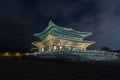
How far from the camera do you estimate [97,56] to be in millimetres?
28797

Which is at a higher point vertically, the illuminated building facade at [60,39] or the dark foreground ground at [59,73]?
the illuminated building facade at [60,39]

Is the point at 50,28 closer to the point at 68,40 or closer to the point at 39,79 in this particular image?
the point at 68,40

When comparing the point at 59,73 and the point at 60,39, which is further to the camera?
the point at 60,39

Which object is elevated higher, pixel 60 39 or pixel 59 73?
pixel 60 39

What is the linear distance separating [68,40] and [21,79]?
123ft

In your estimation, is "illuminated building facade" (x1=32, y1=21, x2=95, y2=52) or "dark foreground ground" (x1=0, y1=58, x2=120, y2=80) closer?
"dark foreground ground" (x1=0, y1=58, x2=120, y2=80)

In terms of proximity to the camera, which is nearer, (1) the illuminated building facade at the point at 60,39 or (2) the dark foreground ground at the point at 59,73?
(2) the dark foreground ground at the point at 59,73

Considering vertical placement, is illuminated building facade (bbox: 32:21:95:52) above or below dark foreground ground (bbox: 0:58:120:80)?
above

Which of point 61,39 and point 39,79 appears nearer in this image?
point 39,79

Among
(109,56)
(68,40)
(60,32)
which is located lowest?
(109,56)

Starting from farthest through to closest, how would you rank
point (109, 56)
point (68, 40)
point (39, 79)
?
1. point (68, 40)
2. point (109, 56)
3. point (39, 79)

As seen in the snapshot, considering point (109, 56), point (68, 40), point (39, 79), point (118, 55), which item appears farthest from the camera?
point (68, 40)

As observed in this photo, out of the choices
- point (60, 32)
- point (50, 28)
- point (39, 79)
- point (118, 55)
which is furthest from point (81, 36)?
point (39, 79)

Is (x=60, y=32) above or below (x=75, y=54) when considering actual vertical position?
above
